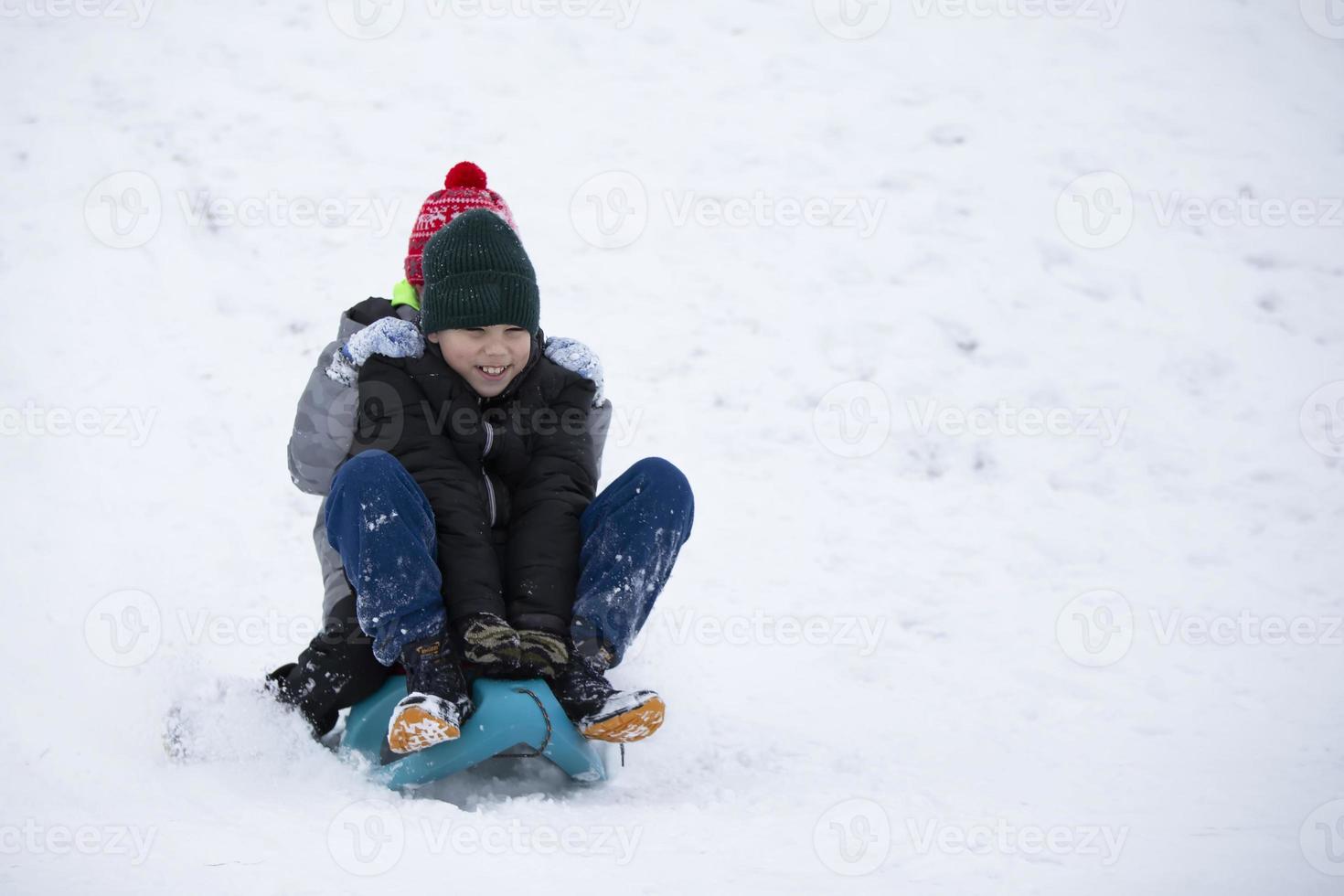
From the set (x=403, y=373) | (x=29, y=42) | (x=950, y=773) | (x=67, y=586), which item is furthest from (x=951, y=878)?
(x=29, y=42)

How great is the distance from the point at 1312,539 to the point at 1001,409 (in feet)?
3.63

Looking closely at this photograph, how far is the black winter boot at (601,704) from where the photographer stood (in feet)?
6.75

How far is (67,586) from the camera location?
3.11 metres

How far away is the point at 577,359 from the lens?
2.56 m

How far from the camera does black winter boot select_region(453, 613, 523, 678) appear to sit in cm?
211

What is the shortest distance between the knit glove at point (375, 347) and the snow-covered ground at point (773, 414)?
0.68m

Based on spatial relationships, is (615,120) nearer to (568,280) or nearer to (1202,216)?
(568,280)

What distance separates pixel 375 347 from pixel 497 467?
1.19ft
